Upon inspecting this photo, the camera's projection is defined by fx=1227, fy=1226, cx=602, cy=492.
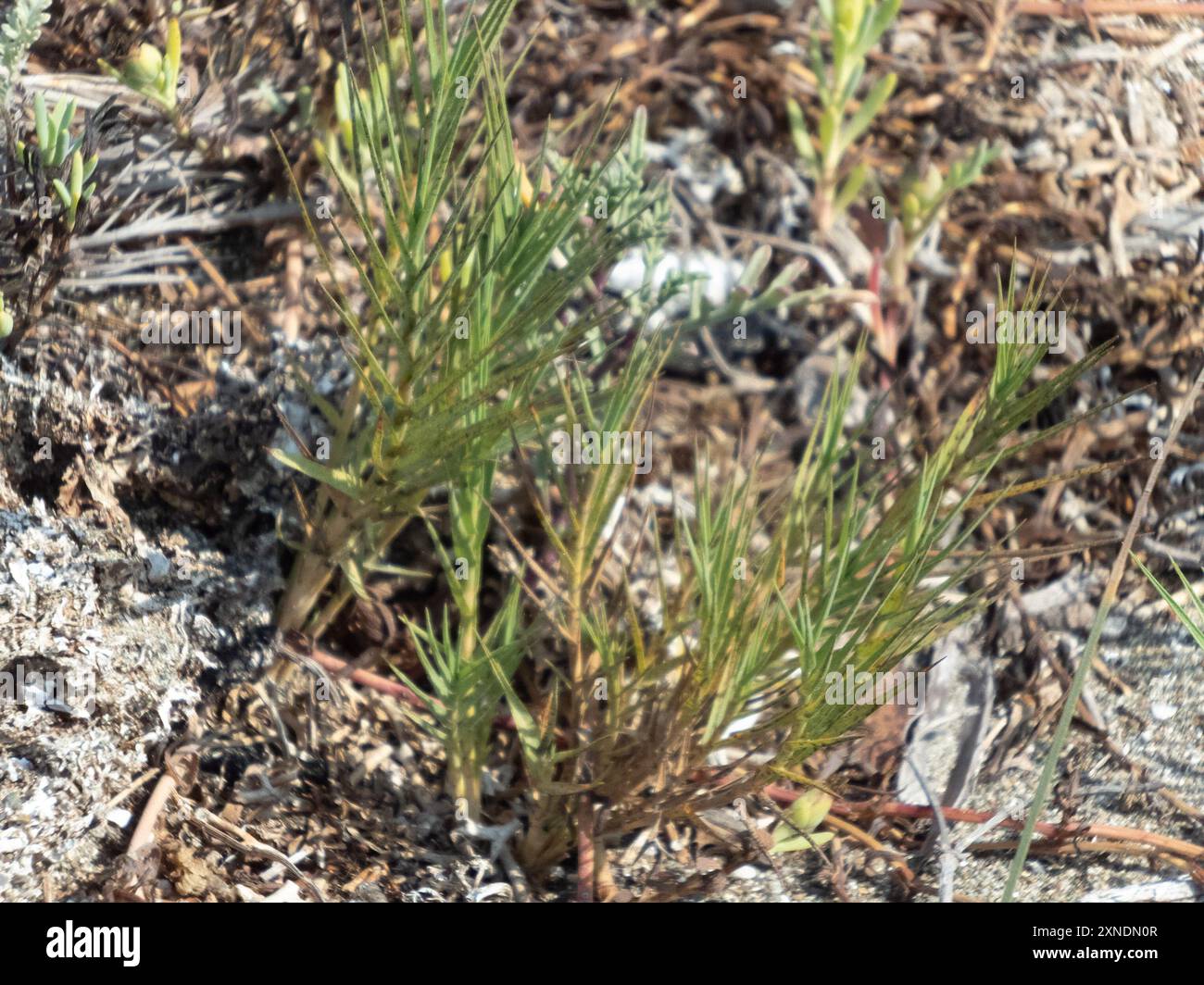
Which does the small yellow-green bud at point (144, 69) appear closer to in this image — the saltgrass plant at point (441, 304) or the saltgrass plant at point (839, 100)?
the saltgrass plant at point (441, 304)

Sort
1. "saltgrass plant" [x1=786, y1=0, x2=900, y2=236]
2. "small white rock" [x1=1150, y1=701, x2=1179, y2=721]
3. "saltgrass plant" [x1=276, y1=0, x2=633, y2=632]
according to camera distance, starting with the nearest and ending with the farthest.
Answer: "saltgrass plant" [x1=276, y1=0, x2=633, y2=632] → "small white rock" [x1=1150, y1=701, x2=1179, y2=721] → "saltgrass plant" [x1=786, y1=0, x2=900, y2=236]

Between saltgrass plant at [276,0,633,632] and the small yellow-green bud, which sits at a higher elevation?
the small yellow-green bud

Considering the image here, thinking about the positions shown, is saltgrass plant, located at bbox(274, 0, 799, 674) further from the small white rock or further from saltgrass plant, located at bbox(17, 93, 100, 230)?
the small white rock

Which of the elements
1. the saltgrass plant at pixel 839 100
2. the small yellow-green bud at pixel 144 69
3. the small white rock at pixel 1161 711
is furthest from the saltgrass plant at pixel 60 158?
the small white rock at pixel 1161 711

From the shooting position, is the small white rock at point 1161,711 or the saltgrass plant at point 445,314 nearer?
the saltgrass plant at point 445,314

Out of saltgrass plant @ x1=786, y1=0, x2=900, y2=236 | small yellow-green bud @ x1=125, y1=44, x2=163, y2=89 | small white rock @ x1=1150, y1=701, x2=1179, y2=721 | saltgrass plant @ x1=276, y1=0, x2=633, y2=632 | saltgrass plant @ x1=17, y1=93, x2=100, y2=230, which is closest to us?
saltgrass plant @ x1=276, y1=0, x2=633, y2=632

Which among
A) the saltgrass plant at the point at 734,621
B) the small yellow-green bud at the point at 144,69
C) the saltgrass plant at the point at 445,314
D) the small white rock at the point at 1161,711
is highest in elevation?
the small yellow-green bud at the point at 144,69

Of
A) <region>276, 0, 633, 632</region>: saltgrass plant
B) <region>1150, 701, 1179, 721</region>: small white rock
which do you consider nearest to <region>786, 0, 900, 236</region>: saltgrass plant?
<region>276, 0, 633, 632</region>: saltgrass plant

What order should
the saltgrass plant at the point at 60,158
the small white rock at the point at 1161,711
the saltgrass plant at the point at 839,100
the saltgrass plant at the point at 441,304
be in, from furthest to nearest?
the saltgrass plant at the point at 839,100, the small white rock at the point at 1161,711, the saltgrass plant at the point at 60,158, the saltgrass plant at the point at 441,304

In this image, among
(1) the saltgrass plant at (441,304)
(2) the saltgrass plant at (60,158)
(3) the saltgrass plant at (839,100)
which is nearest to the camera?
(1) the saltgrass plant at (441,304)

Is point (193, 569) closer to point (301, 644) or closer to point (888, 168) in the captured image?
point (301, 644)

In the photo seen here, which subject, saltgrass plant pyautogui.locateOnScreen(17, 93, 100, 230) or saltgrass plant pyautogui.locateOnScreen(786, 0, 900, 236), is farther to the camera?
saltgrass plant pyautogui.locateOnScreen(786, 0, 900, 236)

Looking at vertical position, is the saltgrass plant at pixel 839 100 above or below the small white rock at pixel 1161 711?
above

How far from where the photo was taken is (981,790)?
181cm
